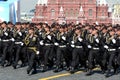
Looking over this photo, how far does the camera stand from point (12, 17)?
22000mm

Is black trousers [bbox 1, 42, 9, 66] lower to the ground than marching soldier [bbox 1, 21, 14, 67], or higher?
lower

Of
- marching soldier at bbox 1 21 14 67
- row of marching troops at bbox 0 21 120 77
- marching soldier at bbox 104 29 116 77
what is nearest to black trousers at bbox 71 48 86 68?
row of marching troops at bbox 0 21 120 77

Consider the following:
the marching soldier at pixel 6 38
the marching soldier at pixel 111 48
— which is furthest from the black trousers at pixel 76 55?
the marching soldier at pixel 6 38

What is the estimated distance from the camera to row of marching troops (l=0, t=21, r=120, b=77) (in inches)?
605

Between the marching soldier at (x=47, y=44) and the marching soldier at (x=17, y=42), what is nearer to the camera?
the marching soldier at (x=47, y=44)

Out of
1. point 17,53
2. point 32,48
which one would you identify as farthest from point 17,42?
point 32,48

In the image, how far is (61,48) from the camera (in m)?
16.2

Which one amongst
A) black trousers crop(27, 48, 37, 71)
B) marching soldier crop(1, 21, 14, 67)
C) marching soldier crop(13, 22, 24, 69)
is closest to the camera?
black trousers crop(27, 48, 37, 71)

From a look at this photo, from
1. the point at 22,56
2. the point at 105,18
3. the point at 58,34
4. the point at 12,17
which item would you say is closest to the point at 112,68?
the point at 58,34

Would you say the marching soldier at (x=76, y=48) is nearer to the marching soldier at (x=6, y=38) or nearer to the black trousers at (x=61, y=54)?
the black trousers at (x=61, y=54)

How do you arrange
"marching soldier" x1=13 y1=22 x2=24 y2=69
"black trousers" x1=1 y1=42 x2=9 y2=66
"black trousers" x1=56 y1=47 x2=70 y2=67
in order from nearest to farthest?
"black trousers" x1=56 y1=47 x2=70 y2=67
"marching soldier" x1=13 y1=22 x2=24 y2=69
"black trousers" x1=1 y1=42 x2=9 y2=66

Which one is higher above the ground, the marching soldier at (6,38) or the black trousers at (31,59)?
the marching soldier at (6,38)

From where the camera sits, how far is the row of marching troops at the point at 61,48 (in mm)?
15359

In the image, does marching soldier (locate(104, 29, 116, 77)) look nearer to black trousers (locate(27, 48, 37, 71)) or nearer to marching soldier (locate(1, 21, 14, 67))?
black trousers (locate(27, 48, 37, 71))
